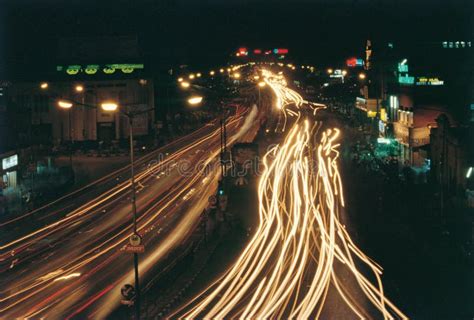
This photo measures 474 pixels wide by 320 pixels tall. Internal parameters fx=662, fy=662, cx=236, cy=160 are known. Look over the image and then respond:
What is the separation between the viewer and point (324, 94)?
10094cm

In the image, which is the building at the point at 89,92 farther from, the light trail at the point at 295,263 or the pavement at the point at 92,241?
the light trail at the point at 295,263

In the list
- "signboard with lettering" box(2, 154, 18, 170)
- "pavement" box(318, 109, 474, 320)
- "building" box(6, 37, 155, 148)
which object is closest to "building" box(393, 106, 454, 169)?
"pavement" box(318, 109, 474, 320)

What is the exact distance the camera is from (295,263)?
22625 millimetres

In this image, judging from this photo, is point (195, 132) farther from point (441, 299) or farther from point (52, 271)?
point (441, 299)

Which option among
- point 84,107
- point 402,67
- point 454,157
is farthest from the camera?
point 84,107

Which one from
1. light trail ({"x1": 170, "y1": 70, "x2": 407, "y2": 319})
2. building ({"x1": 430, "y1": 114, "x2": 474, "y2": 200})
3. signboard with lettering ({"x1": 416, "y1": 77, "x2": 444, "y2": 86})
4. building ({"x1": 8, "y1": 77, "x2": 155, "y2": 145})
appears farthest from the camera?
building ({"x1": 8, "y1": 77, "x2": 155, "y2": 145})

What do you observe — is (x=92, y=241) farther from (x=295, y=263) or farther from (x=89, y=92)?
(x=89, y=92)

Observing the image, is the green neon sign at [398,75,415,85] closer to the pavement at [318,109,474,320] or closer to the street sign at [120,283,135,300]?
the pavement at [318,109,474,320]

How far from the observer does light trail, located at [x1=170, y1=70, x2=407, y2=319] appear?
17781 millimetres

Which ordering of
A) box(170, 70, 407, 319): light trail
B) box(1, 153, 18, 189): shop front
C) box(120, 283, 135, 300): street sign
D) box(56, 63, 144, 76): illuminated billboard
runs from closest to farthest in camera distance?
box(170, 70, 407, 319): light trail, box(120, 283, 135, 300): street sign, box(1, 153, 18, 189): shop front, box(56, 63, 144, 76): illuminated billboard

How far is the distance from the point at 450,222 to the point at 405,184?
28.0 ft

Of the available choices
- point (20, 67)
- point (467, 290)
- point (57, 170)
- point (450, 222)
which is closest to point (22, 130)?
point (57, 170)

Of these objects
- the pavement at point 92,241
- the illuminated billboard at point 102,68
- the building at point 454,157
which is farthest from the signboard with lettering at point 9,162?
the illuminated billboard at point 102,68

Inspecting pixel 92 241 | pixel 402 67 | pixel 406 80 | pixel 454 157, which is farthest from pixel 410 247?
pixel 402 67
